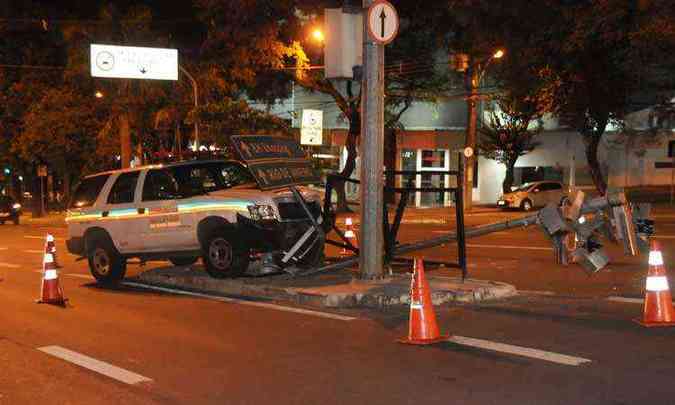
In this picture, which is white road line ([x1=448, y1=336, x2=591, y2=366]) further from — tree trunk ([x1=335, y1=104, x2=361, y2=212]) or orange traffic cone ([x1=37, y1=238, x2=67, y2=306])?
tree trunk ([x1=335, y1=104, x2=361, y2=212])

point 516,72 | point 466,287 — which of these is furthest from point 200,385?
point 516,72

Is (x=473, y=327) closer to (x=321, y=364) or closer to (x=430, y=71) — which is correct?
(x=321, y=364)

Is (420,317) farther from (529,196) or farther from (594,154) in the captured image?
(529,196)

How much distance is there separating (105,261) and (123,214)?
0.96 metres

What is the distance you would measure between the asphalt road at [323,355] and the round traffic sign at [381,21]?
151 inches

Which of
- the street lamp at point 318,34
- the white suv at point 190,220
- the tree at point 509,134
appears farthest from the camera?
the tree at point 509,134

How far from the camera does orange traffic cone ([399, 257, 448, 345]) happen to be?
26.2 ft

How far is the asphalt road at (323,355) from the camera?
20.8 ft

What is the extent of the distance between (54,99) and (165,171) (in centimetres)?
2982

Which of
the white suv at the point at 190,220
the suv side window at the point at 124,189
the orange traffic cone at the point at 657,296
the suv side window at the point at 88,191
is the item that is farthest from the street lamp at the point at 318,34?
the orange traffic cone at the point at 657,296

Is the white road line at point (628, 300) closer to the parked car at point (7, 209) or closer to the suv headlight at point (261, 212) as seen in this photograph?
the suv headlight at point (261, 212)

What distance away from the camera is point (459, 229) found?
427 inches

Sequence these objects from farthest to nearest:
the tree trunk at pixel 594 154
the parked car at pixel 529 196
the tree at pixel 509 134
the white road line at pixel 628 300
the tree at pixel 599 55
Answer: the tree at pixel 509 134 < the parked car at pixel 529 196 < the tree trunk at pixel 594 154 < the tree at pixel 599 55 < the white road line at pixel 628 300

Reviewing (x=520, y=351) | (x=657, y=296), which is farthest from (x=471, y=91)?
(x=520, y=351)
